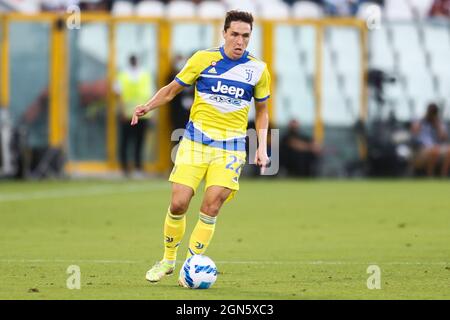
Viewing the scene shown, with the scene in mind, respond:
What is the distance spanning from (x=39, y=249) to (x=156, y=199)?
318 inches

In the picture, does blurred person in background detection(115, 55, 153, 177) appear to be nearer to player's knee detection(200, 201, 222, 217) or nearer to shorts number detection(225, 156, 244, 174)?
shorts number detection(225, 156, 244, 174)

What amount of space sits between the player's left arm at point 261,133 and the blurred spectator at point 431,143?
17456 millimetres

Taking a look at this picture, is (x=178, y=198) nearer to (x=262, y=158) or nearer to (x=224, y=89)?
(x=262, y=158)

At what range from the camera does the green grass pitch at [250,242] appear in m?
9.95

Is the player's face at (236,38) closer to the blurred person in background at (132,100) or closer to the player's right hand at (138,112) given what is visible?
the player's right hand at (138,112)

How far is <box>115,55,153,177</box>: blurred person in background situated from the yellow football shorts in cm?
1704

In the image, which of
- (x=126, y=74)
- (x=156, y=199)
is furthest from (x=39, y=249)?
(x=126, y=74)

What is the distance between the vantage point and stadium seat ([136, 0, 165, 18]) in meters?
29.7

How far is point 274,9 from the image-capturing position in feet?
98.2

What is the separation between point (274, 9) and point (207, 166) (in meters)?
19.8

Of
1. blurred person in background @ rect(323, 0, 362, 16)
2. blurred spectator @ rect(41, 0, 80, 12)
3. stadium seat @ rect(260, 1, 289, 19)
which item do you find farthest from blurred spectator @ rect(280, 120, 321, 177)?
blurred spectator @ rect(41, 0, 80, 12)

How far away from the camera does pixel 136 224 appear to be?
54.5 feet

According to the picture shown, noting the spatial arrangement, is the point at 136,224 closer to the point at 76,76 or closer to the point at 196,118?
the point at 196,118

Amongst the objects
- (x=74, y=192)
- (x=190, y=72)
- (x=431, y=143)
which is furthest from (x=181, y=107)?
(x=190, y=72)
